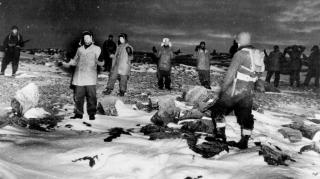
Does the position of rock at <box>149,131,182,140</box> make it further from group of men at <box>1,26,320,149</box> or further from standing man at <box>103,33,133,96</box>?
standing man at <box>103,33,133,96</box>

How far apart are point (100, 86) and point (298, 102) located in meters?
6.48

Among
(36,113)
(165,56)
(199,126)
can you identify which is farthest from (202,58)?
(36,113)

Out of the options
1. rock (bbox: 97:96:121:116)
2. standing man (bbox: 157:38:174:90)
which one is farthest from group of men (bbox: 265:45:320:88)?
rock (bbox: 97:96:121:116)

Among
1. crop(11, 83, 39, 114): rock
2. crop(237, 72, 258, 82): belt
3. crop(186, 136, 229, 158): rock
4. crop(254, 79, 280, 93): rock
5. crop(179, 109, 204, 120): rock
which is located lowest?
crop(254, 79, 280, 93): rock

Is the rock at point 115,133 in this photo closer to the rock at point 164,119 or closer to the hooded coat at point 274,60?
the rock at point 164,119

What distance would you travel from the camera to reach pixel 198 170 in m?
4.78

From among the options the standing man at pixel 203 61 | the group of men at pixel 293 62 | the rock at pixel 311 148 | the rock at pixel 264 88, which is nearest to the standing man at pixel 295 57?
the group of men at pixel 293 62

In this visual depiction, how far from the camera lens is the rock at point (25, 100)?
6.99 meters

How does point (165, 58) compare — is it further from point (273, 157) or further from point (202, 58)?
point (273, 157)

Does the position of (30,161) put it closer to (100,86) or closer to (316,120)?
(316,120)

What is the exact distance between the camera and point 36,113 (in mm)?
7230

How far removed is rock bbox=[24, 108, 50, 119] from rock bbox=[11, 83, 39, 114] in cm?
6

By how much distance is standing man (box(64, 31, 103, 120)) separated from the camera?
7.36 metres

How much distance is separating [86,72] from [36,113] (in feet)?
3.66
